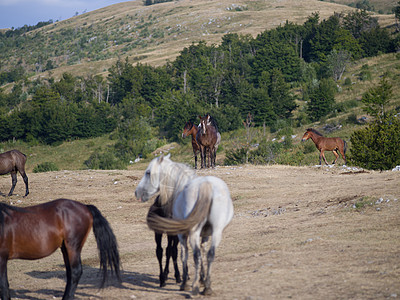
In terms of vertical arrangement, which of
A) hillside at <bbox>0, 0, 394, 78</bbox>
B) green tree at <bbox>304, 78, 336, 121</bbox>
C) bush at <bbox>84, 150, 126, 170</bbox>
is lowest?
bush at <bbox>84, 150, 126, 170</bbox>

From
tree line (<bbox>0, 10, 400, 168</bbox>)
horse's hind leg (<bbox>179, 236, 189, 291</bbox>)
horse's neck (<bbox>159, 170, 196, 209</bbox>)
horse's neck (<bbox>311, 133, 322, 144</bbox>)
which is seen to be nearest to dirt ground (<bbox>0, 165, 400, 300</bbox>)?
horse's hind leg (<bbox>179, 236, 189, 291</bbox>)

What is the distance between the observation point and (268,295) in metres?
6.11

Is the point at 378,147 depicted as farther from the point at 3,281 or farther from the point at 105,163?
the point at 105,163

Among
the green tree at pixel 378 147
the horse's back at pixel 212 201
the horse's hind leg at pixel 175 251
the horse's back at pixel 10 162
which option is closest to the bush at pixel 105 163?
the horse's back at pixel 10 162

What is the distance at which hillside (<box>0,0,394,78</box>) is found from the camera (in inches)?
4813

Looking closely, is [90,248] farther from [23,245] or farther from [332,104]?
[332,104]

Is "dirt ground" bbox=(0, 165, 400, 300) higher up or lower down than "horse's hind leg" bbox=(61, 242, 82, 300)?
lower down

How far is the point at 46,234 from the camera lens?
6.77 meters

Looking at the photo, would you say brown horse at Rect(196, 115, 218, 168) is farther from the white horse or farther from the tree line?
the tree line

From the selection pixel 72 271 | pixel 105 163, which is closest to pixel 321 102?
pixel 105 163

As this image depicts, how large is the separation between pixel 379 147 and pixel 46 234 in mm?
18471

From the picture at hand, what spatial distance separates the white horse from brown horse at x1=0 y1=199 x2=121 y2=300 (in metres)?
1.08

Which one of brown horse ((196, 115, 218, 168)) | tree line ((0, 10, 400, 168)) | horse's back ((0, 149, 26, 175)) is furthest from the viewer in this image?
tree line ((0, 10, 400, 168))

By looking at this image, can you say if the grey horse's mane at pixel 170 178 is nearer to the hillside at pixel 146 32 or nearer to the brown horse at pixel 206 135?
the brown horse at pixel 206 135
